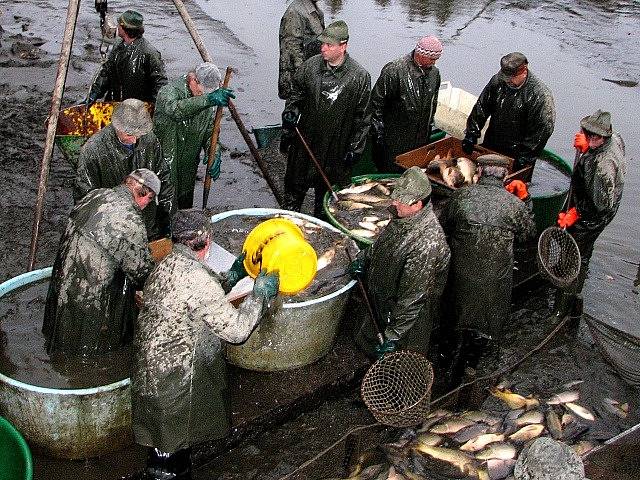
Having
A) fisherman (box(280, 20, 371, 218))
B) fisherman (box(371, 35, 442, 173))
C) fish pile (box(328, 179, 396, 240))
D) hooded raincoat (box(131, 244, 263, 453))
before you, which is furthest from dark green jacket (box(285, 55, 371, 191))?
hooded raincoat (box(131, 244, 263, 453))

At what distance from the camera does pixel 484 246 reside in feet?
19.4

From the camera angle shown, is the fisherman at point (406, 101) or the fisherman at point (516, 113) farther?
the fisherman at point (406, 101)

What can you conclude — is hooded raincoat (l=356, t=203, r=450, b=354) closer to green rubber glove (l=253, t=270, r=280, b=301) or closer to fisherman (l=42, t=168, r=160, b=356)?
green rubber glove (l=253, t=270, r=280, b=301)

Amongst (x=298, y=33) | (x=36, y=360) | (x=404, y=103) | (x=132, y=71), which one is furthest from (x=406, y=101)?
(x=36, y=360)

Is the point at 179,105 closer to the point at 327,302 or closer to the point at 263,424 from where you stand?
the point at 327,302

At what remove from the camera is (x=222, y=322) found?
4.31 meters

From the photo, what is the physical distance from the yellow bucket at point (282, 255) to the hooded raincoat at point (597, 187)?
308 cm

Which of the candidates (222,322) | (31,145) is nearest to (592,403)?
(222,322)

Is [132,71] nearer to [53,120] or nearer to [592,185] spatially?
[53,120]

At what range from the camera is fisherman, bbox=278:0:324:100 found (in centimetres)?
927

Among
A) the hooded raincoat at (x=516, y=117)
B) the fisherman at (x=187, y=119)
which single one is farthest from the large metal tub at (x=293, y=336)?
the hooded raincoat at (x=516, y=117)

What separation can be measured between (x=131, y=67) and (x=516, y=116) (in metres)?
4.60

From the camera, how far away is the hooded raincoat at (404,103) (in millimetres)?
8141

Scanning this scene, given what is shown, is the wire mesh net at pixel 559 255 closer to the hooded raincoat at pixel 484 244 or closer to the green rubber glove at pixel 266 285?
the hooded raincoat at pixel 484 244
